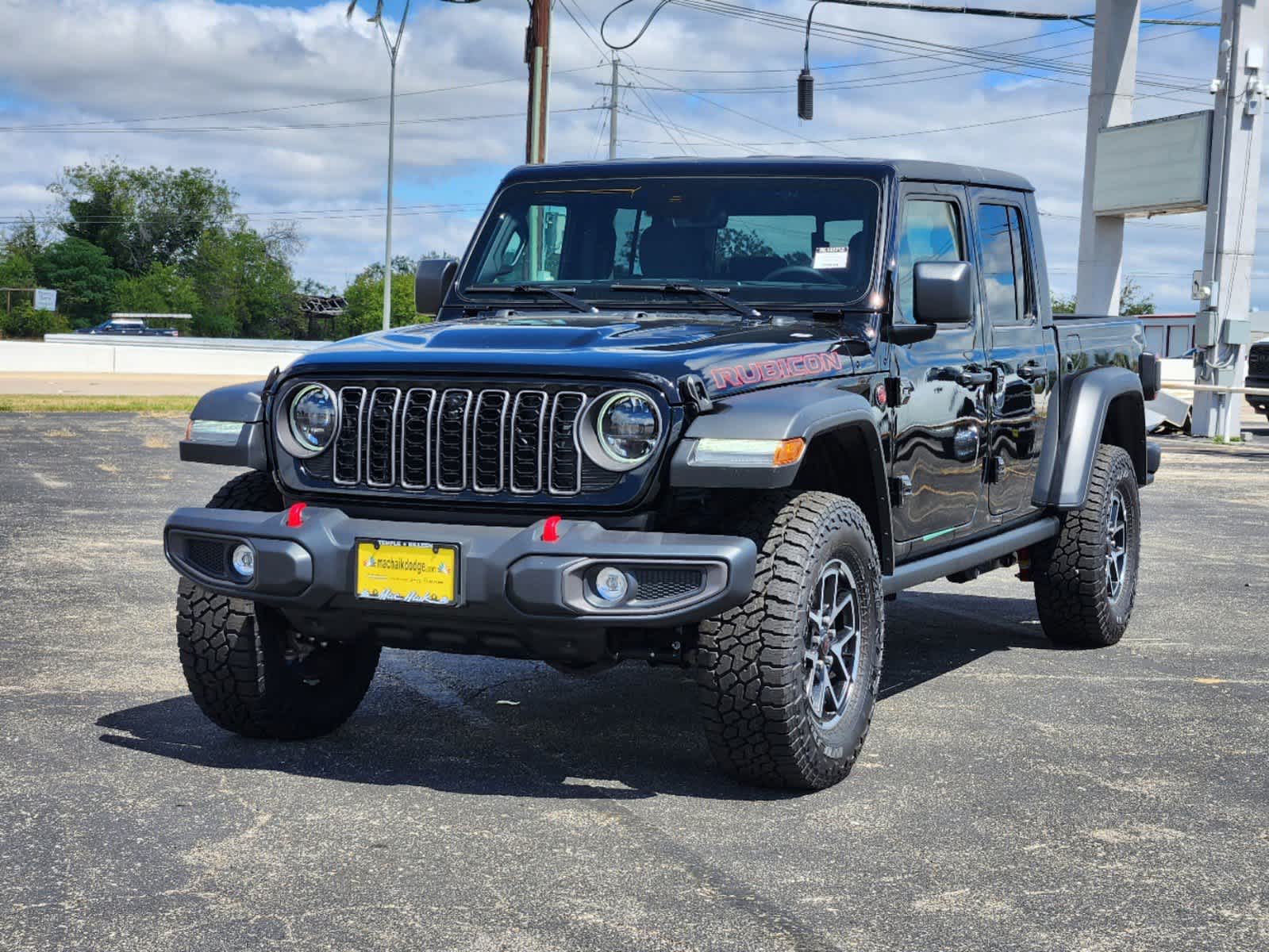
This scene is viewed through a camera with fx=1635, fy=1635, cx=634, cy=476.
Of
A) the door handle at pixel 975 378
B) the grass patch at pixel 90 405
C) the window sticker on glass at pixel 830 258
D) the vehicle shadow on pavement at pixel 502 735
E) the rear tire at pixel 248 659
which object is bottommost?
the grass patch at pixel 90 405

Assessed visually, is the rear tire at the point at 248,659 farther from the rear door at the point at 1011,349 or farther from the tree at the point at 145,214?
the tree at the point at 145,214

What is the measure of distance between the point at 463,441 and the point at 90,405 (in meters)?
25.4

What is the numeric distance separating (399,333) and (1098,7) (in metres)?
26.2

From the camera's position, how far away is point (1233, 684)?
22.5ft

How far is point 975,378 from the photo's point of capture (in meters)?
6.44

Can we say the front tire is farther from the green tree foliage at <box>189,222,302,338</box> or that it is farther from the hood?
the green tree foliage at <box>189,222,302,338</box>

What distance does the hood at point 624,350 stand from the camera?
15.8 ft

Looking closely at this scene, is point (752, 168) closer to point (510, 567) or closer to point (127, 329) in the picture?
point (510, 567)

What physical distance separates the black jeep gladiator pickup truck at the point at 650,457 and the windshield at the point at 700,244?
0.04 feet

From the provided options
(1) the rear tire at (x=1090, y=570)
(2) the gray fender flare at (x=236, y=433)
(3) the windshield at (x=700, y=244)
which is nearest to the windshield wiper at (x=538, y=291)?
(3) the windshield at (x=700, y=244)

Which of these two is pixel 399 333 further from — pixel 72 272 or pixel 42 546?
pixel 72 272

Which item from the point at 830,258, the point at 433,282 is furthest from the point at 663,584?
the point at 433,282

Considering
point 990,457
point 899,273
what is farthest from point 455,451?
point 990,457

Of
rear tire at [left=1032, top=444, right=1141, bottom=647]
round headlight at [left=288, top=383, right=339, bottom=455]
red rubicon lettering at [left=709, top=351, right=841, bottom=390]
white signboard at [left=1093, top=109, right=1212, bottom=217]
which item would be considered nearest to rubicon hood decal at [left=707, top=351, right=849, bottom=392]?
red rubicon lettering at [left=709, top=351, right=841, bottom=390]
